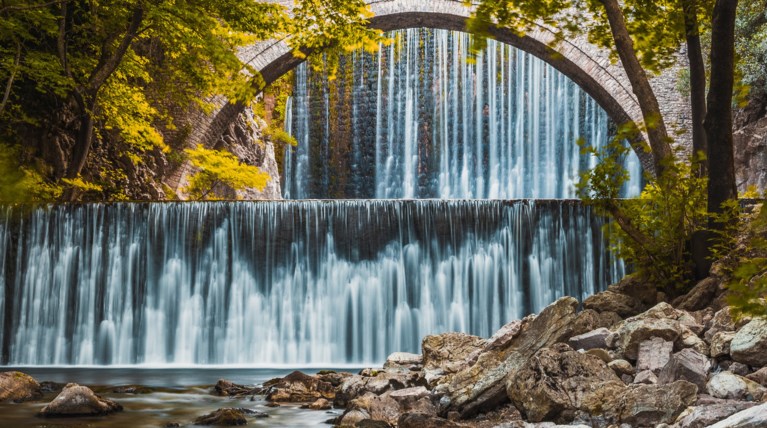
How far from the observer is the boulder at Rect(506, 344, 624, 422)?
14.7 ft

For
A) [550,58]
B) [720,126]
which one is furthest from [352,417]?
[550,58]

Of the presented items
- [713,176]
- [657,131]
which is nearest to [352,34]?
[657,131]

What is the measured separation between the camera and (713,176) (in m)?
6.95

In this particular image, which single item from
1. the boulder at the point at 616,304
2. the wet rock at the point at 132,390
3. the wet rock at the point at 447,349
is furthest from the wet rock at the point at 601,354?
the wet rock at the point at 132,390

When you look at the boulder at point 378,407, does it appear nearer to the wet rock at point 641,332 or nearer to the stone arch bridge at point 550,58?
the wet rock at point 641,332

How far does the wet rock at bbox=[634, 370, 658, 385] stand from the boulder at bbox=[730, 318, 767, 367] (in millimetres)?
515

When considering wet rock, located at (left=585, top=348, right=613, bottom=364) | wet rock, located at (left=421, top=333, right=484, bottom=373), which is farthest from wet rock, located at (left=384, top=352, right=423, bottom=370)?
wet rock, located at (left=585, top=348, right=613, bottom=364)

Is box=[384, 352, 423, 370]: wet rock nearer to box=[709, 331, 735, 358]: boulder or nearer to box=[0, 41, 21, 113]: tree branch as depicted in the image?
box=[709, 331, 735, 358]: boulder

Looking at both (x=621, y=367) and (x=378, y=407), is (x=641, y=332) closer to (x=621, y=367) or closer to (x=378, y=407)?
(x=621, y=367)

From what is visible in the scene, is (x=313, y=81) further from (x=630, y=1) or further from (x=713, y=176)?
(x=713, y=176)

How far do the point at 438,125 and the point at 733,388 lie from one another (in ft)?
54.7

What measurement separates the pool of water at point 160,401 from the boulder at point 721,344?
266 cm

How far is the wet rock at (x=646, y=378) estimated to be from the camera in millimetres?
4730

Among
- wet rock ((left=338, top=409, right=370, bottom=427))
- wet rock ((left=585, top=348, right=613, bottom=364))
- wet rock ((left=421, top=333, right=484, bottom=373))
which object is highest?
wet rock ((left=585, top=348, right=613, bottom=364))
